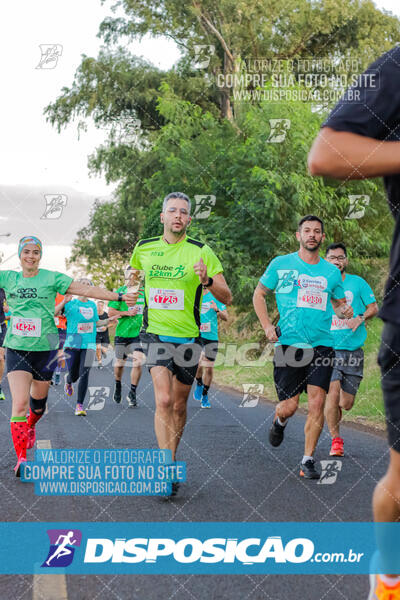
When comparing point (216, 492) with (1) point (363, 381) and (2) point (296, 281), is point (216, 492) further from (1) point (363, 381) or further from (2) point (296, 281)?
(1) point (363, 381)

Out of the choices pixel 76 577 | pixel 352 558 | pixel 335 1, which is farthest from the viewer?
pixel 335 1

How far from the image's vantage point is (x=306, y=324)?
6.62 metres

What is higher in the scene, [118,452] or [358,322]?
[358,322]

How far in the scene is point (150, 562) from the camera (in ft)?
13.3

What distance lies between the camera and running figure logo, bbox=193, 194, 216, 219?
66.3ft

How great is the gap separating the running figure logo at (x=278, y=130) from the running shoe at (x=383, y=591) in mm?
17281

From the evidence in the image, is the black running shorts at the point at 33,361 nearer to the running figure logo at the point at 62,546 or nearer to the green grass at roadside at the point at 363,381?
the running figure logo at the point at 62,546

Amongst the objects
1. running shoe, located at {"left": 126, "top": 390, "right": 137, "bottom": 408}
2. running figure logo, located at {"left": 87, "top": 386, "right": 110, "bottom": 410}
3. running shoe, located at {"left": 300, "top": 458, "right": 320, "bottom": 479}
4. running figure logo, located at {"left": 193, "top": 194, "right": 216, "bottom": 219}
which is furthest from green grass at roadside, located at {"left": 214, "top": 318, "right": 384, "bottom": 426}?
running figure logo, located at {"left": 193, "top": 194, "right": 216, "bottom": 219}

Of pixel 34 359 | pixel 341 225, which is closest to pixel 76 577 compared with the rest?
pixel 34 359

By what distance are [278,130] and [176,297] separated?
13839 mm

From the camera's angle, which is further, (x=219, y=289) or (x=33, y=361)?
(x=33, y=361)

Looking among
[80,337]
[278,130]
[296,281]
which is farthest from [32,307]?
[278,130]

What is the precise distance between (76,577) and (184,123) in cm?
2263

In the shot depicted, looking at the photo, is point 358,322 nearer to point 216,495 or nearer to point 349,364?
point 349,364
